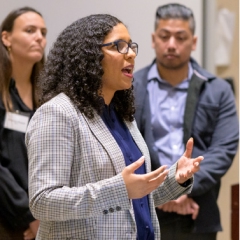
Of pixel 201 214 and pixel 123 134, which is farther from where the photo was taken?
pixel 201 214

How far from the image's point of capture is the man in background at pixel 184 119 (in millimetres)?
2762

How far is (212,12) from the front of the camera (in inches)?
146

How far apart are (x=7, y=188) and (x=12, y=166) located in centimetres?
11

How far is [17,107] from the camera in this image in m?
2.60

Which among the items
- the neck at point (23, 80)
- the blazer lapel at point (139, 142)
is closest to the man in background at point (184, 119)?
the neck at point (23, 80)

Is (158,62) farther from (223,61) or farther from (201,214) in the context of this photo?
(223,61)

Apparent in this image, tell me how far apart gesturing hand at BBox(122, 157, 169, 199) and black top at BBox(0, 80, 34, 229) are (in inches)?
39.9

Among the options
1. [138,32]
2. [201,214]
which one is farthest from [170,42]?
[201,214]

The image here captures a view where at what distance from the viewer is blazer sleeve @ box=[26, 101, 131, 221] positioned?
1555 mm

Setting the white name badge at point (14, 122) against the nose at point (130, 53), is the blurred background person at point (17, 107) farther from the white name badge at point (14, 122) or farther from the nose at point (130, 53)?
the nose at point (130, 53)

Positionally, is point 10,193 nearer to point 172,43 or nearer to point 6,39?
point 6,39

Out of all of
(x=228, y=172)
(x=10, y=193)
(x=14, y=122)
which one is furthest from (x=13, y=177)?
(x=228, y=172)

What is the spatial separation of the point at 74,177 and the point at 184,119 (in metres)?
1.26

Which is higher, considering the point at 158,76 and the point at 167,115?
the point at 158,76
